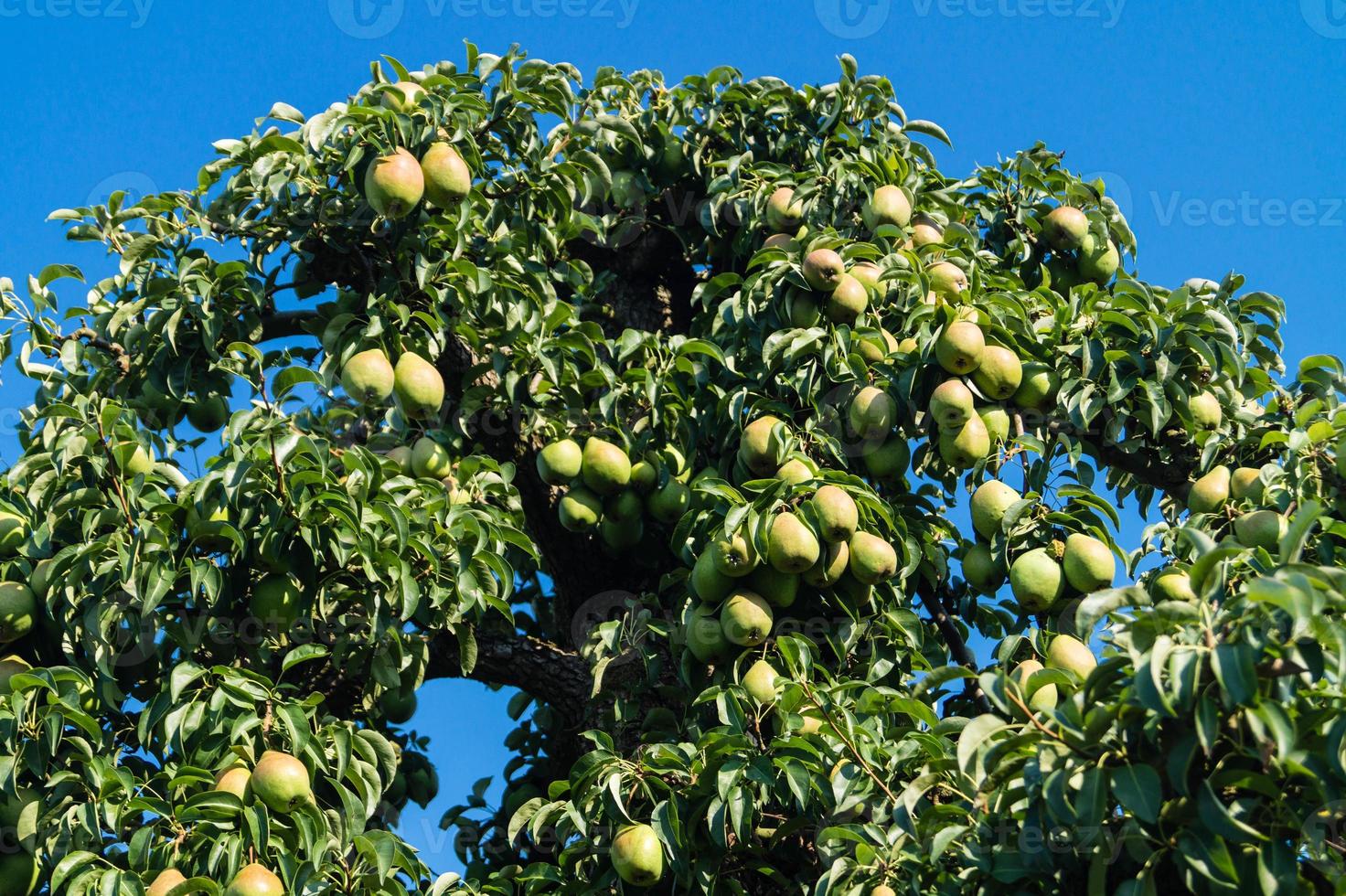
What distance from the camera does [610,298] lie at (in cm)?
624

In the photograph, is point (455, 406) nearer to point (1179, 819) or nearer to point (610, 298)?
point (610, 298)

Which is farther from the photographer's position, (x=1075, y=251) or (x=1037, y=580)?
(x=1075, y=251)

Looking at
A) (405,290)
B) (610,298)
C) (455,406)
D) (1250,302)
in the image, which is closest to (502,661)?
(455,406)

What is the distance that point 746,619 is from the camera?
4062 mm

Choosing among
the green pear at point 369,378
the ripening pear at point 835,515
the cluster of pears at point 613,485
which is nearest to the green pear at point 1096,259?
the cluster of pears at point 613,485

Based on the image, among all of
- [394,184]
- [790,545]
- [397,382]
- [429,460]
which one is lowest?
[790,545]

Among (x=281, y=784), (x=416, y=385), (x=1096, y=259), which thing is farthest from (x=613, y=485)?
(x=1096, y=259)

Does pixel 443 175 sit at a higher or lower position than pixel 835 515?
higher

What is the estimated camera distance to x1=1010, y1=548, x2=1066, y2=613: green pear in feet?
13.3

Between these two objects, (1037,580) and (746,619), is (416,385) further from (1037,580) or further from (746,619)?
(1037,580)

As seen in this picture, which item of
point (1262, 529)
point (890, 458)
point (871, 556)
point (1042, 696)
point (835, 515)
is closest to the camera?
point (1042, 696)

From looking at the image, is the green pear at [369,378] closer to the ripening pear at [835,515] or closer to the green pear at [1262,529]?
the ripening pear at [835,515]

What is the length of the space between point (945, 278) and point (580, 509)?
1.48 m

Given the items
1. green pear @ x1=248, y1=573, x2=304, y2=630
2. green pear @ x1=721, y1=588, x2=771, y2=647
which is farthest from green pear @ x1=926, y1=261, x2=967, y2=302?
green pear @ x1=248, y1=573, x2=304, y2=630
